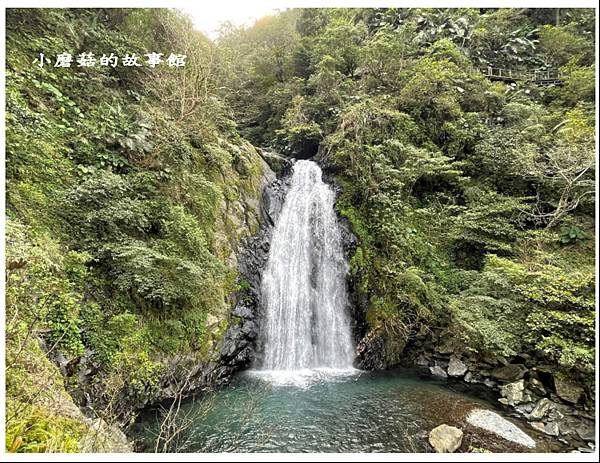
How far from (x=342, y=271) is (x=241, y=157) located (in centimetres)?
521

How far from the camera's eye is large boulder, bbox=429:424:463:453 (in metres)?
5.20

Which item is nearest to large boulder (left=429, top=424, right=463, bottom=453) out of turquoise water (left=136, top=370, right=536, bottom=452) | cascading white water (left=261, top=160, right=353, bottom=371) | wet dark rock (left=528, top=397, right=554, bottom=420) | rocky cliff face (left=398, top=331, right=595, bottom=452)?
turquoise water (left=136, top=370, right=536, bottom=452)

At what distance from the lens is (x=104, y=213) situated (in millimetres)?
5938

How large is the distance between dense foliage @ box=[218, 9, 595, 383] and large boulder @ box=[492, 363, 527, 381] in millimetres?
359

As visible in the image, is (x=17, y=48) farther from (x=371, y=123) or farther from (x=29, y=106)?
(x=371, y=123)

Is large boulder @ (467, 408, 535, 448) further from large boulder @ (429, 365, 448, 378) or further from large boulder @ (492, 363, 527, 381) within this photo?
large boulder @ (429, 365, 448, 378)

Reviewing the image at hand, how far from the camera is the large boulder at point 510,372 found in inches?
301

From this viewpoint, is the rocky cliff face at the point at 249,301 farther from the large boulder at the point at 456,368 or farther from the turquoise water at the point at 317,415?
the large boulder at the point at 456,368

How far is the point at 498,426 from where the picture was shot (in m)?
5.94

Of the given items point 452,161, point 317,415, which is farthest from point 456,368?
point 452,161

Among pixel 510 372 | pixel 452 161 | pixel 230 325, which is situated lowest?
pixel 510 372

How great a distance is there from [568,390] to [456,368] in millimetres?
2290

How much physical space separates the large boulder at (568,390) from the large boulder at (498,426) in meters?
1.76

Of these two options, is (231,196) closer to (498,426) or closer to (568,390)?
(498,426)
